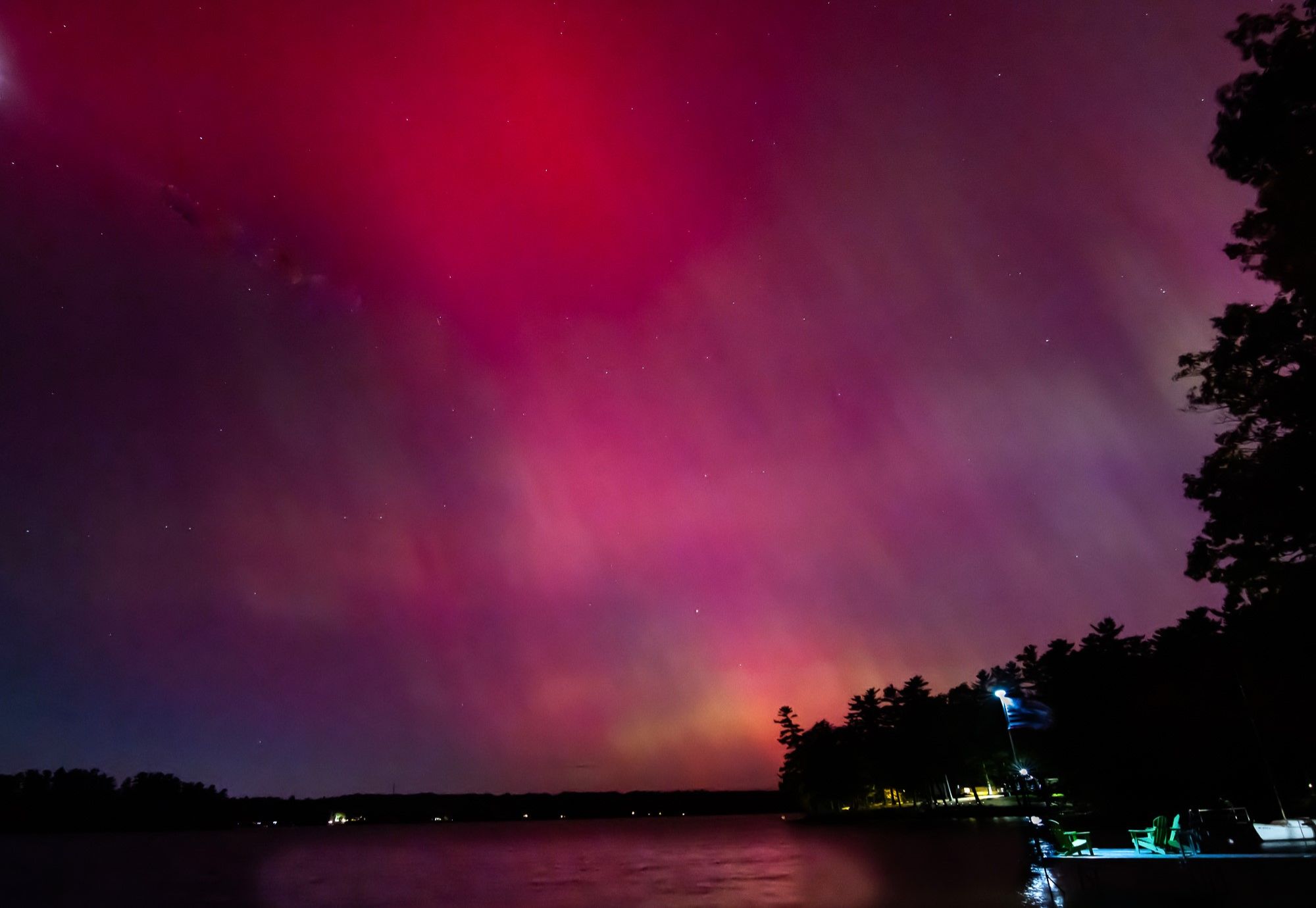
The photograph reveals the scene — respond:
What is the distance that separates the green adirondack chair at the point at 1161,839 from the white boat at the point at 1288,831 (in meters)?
3.36

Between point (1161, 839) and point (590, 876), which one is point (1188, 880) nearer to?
point (1161, 839)

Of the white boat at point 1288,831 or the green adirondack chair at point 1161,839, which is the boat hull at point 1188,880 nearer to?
the green adirondack chair at point 1161,839

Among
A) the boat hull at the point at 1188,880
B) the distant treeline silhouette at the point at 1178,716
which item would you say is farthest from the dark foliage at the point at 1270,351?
the boat hull at the point at 1188,880

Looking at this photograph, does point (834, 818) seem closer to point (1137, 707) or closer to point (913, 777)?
point (913, 777)

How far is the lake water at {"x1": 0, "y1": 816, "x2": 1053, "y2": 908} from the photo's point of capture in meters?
35.7

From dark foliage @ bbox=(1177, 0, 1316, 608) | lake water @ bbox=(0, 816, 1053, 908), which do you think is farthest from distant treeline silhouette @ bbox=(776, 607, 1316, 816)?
lake water @ bbox=(0, 816, 1053, 908)

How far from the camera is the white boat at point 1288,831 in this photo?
26.5 metres

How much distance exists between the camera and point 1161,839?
25.4 meters

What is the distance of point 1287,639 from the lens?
693 inches

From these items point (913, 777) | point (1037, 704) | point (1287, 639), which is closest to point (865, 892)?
point (1037, 704)

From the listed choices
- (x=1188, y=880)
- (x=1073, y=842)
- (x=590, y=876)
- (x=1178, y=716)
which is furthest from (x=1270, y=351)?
(x=590, y=876)

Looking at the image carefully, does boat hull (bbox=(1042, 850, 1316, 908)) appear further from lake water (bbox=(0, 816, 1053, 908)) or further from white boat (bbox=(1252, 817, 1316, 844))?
white boat (bbox=(1252, 817, 1316, 844))

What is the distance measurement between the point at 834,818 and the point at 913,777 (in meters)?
42.3

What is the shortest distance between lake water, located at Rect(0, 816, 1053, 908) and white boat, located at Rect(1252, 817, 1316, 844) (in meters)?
7.46
